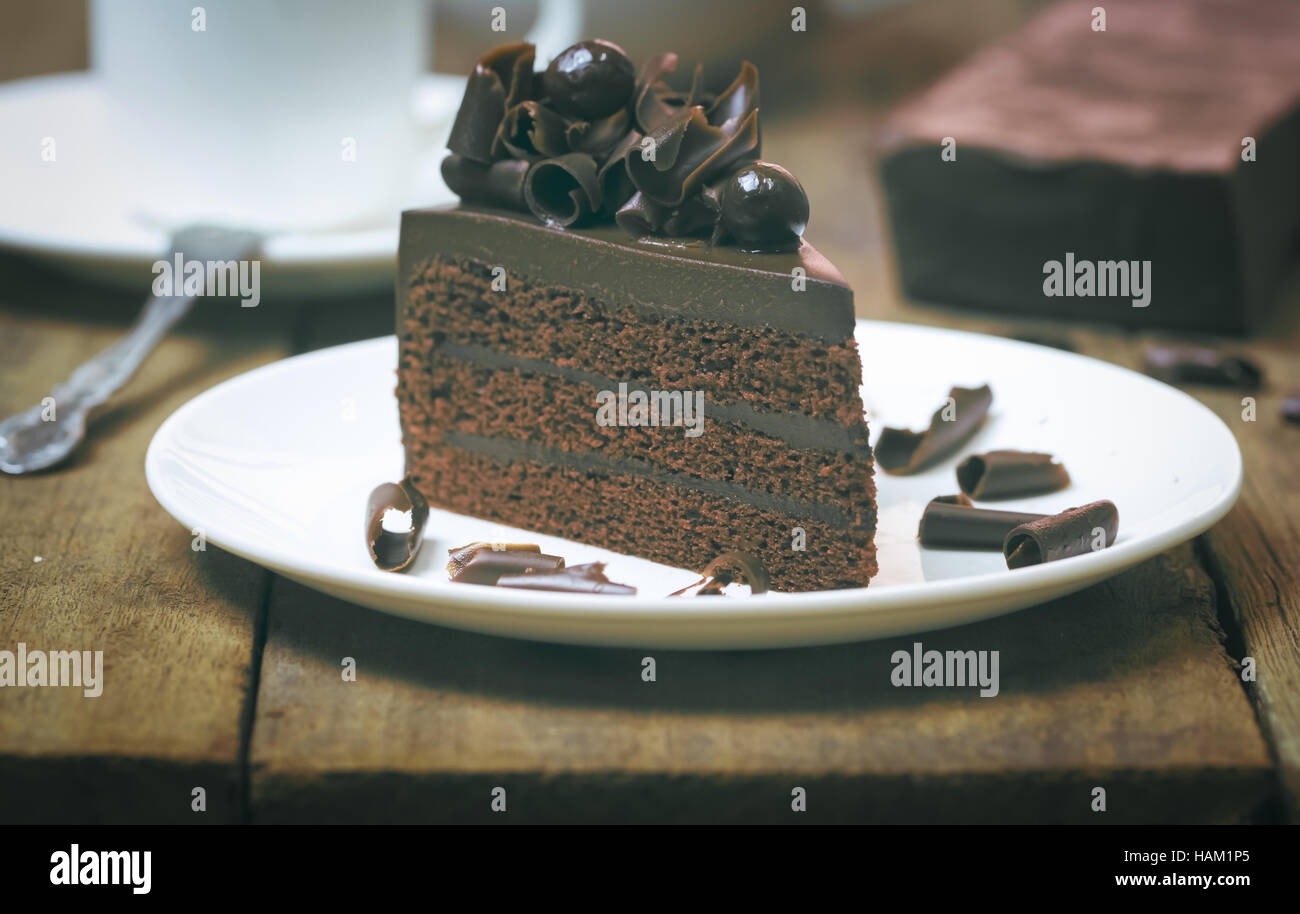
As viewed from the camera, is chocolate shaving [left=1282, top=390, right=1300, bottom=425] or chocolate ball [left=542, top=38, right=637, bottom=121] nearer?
chocolate ball [left=542, top=38, right=637, bottom=121]

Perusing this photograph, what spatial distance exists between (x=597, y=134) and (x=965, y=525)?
0.78 m

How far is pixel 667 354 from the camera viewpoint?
1.94 metres

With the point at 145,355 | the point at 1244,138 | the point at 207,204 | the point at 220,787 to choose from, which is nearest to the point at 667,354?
the point at 220,787

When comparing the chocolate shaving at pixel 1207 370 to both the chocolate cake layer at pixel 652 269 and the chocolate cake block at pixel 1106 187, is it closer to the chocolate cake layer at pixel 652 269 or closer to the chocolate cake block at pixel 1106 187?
the chocolate cake block at pixel 1106 187

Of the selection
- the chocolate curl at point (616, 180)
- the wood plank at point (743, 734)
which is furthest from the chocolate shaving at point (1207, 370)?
the chocolate curl at point (616, 180)

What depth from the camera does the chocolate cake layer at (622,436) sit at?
188 cm

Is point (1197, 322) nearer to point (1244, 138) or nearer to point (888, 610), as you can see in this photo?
point (1244, 138)

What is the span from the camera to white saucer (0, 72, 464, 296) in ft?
8.73

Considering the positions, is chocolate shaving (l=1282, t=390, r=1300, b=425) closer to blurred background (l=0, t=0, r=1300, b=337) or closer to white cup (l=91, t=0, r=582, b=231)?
blurred background (l=0, t=0, r=1300, b=337)

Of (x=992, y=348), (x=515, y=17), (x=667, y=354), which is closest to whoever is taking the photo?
(x=667, y=354)

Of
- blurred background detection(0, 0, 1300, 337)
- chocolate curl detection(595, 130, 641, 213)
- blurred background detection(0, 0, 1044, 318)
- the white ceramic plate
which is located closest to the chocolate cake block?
blurred background detection(0, 0, 1300, 337)

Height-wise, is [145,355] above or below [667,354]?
below

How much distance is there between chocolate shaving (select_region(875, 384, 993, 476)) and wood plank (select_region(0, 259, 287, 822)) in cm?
99

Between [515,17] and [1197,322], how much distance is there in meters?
2.91
